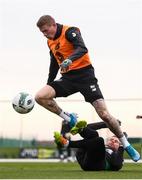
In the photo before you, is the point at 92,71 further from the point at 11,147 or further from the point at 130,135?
the point at 11,147

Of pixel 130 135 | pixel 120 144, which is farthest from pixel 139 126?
pixel 120 144

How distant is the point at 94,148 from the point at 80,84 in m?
1.13

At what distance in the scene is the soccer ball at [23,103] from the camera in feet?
34.4

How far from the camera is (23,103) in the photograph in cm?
1054

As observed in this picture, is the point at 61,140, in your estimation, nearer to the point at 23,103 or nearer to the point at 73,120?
the point at 73,120

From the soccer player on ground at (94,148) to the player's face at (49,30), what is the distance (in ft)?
4.68

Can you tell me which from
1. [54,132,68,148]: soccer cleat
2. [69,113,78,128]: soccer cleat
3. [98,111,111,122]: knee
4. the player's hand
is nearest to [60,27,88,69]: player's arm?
the player's hand

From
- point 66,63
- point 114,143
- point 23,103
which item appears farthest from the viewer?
point 23,103

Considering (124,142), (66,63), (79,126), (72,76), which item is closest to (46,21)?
(66,63)

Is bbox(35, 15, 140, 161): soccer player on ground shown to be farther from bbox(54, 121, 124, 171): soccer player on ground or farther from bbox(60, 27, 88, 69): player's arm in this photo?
bbox(54, 121, 124, 171): soccer player on ground

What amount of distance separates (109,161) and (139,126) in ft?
40.2

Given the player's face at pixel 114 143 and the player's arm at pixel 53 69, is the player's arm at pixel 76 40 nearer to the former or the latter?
the player's arm at pixel 53 69

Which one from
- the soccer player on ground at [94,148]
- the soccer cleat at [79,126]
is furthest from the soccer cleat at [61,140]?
the soccer cleat at [79,126]

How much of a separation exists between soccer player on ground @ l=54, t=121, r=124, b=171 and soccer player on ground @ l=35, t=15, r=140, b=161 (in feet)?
0.65
